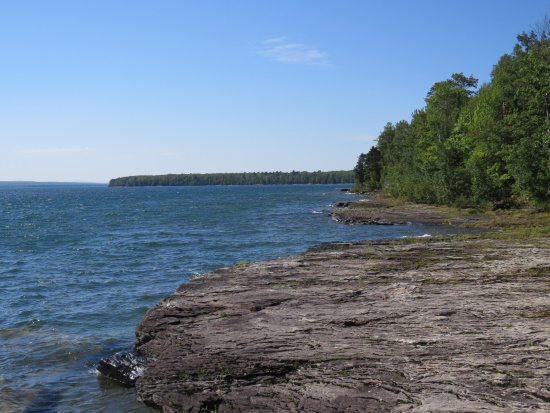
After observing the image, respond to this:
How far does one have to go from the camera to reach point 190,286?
17.1 metres

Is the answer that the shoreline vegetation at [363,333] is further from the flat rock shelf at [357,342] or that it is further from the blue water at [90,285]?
the blue water at [90,285]

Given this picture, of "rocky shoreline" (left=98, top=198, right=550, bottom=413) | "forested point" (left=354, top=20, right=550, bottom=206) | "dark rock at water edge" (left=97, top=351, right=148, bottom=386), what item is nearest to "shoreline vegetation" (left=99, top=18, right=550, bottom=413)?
"rocky shoreline" (left=98, top=198, right=550, bottom=413)

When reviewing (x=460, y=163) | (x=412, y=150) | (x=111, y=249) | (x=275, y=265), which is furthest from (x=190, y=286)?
(x=412, y=150)

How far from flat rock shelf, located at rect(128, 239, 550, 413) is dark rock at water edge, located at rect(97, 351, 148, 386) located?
0.42 metres

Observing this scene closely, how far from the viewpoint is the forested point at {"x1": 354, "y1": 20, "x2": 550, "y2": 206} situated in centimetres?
4047

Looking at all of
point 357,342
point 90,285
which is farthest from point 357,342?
point 90,285

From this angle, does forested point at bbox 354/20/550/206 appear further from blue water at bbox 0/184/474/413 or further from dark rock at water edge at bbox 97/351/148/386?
dark rock at water edge at bbox 97/351/148/386

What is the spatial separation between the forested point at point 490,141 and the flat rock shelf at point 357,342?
2772 centimetres

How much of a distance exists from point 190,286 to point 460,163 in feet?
168

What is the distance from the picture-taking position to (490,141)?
52312 mm

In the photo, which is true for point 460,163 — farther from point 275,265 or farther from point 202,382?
point 202,382

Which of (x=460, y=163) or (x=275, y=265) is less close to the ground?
(x=460, y=163)

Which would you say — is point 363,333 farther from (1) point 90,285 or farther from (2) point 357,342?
(1) point 90,285

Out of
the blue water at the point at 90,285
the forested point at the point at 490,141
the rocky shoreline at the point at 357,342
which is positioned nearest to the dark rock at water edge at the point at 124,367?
the blue water at the point at 90,285
